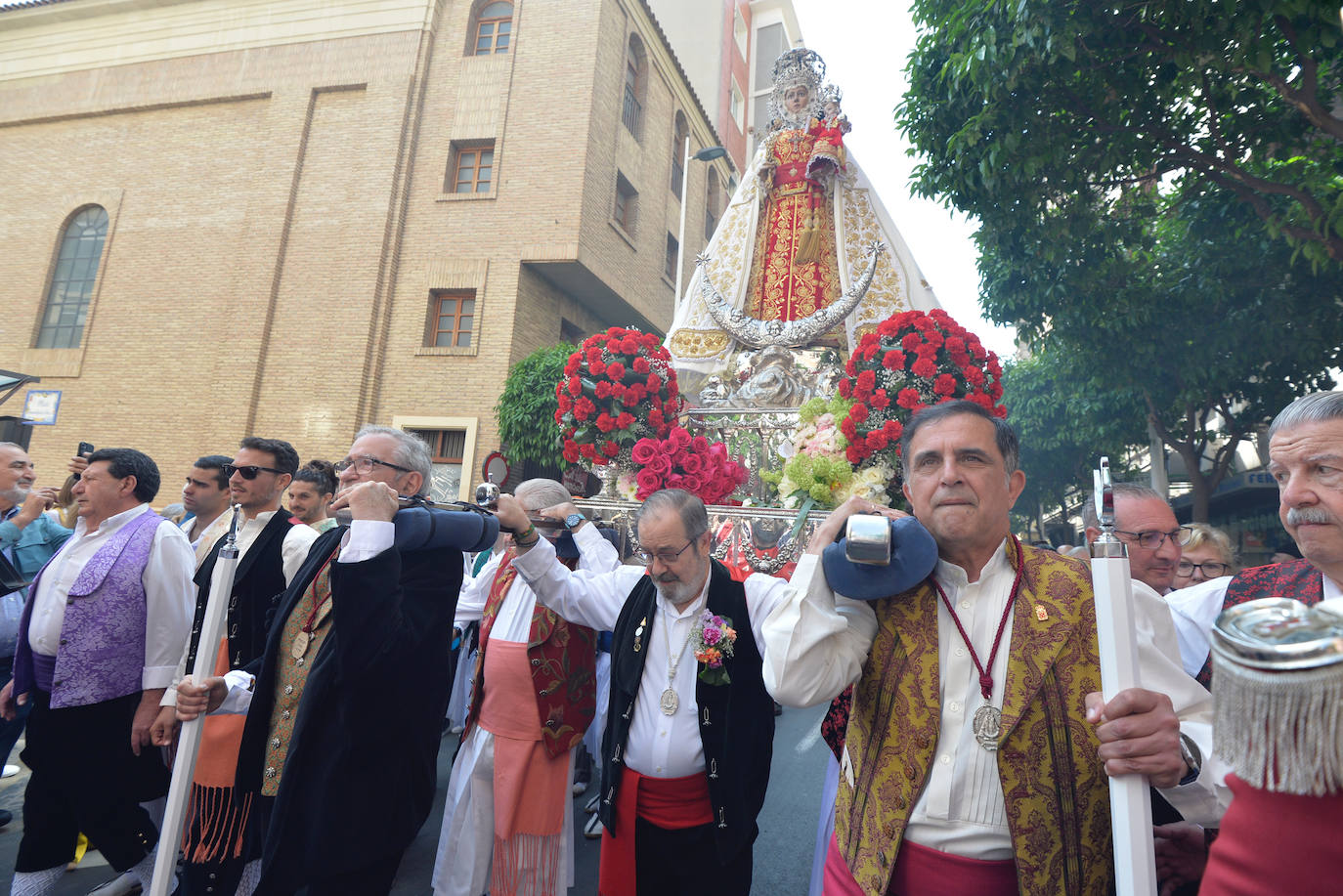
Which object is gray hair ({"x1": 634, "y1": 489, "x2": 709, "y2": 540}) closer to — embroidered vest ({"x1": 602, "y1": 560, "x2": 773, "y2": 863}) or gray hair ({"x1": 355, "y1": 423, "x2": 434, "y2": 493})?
embroidered vest ({"x1": 602, "y1": 560, "x2": 773, "y2": 863})

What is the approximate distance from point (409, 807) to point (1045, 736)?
2.08 meters

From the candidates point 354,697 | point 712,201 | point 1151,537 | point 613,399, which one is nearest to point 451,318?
point 712,201

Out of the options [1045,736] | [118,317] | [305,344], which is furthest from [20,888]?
[118,317]

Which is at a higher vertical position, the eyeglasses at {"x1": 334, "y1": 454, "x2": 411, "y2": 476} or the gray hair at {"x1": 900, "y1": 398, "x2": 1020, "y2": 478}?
the gray hair at {"x1": 900, "y1": 398, "x2": 1020, "y2": 478}

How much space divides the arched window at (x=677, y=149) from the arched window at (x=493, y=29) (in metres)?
5.08

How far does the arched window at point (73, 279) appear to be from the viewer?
1717 cm

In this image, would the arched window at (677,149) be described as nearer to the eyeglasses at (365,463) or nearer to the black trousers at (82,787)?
the eyeglasses at (365,463)

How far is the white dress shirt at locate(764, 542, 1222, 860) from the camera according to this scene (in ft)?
5.10

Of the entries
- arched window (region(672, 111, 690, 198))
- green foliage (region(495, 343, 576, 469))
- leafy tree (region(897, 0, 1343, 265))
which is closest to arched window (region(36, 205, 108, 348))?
green foliage (region(495, 343, 576, 469))

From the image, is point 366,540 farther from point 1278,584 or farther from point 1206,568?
point 1206,568

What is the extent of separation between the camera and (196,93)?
55.9ft

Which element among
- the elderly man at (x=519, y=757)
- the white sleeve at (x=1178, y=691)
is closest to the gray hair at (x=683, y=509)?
the elderly man at (x=519, y=757)

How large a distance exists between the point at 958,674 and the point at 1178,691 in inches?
17.8

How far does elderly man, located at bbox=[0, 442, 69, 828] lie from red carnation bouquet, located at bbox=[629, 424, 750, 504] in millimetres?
4036
